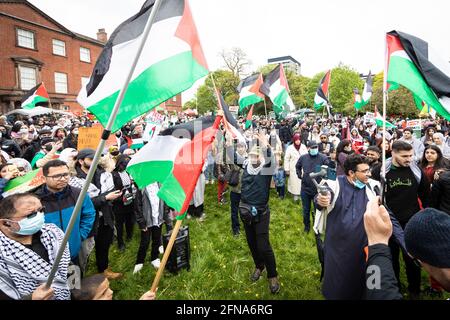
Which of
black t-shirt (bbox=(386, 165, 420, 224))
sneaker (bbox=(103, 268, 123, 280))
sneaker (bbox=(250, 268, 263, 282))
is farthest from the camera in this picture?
sneaker (bbox=(103, 268, 123, 280))

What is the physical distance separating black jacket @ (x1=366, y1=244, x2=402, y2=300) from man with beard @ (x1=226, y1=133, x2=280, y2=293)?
217cm

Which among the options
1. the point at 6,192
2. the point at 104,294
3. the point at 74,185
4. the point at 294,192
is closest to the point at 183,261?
the point at 74,185

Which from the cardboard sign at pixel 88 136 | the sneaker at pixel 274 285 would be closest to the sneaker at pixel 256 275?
the sneaker at pixel 274 285

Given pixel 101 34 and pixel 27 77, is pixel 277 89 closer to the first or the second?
pixel 27 77

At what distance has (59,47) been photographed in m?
28.3

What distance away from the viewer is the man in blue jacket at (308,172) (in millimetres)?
5707

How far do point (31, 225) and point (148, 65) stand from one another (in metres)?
1.77

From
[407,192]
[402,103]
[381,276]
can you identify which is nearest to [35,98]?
[407,192]

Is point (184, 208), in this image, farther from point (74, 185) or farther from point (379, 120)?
point (379, 120)

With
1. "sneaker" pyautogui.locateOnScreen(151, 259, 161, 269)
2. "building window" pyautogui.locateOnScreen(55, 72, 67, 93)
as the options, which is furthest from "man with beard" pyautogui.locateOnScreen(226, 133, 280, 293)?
"building window" pyautogui.locateOnScreen(55, 72, 67, 93)

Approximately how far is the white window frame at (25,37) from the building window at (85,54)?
535 centimetres

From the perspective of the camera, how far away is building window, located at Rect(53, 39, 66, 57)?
27.8 metres

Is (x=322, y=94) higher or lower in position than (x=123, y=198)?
higher

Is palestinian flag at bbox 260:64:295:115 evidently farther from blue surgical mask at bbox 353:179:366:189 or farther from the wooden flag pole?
the wooden flag pole
